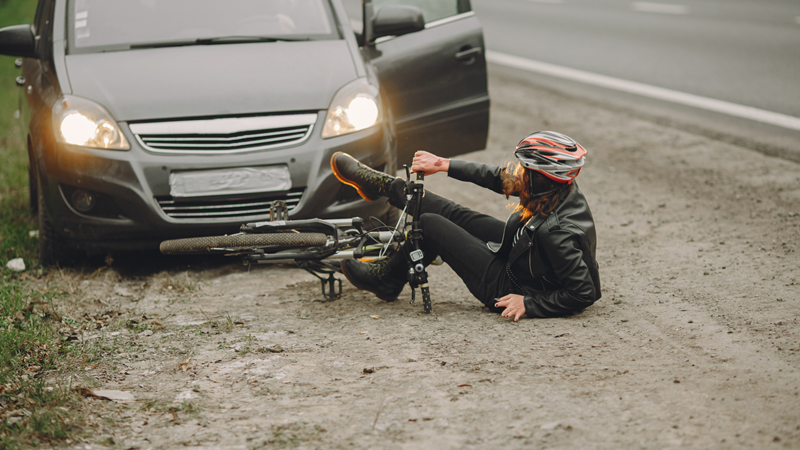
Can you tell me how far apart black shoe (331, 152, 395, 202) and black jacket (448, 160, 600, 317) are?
40 centimetres

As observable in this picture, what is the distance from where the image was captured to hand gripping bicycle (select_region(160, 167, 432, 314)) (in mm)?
4109

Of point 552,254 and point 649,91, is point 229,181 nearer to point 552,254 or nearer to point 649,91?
point 552,254

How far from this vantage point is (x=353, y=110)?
4.88 meters

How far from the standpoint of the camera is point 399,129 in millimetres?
5773

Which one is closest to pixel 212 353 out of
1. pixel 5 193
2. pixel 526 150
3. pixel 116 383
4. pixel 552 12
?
pixel 116 383

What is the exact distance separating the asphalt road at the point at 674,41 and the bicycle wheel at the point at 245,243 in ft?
20.6

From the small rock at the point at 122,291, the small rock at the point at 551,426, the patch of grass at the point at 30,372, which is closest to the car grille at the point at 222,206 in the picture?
the small rock at the point at 122,291

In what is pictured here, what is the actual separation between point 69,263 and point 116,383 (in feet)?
6.59

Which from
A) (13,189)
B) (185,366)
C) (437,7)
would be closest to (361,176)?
(185,366)

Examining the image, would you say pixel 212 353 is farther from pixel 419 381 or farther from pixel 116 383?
pixel 419 381

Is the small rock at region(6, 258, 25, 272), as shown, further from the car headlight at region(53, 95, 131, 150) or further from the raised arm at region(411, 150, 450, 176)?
the raised arm at region(411, 150, 450, 176)

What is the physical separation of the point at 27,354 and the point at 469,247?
7.41ft

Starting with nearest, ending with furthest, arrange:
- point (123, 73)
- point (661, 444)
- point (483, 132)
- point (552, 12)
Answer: point (661, 444)
point (123, 73)
point (483, 132)
point (552, 12)

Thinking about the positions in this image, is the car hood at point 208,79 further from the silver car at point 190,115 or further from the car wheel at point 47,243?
the car wheel at point 47,243
